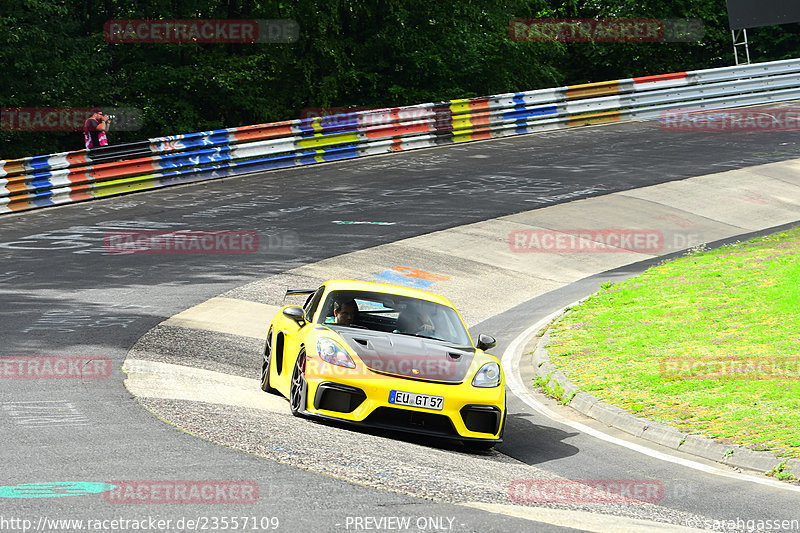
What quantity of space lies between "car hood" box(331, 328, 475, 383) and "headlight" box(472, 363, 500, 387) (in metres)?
0.13

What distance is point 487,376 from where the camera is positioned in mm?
9617

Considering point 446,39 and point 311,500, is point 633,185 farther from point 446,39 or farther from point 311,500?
point 311,500

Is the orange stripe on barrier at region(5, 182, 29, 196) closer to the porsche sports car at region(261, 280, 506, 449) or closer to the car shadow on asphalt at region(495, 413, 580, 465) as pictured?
the porsche sports car at region(261, 280, 506, 449)

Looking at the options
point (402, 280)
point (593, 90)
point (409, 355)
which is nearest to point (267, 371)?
point (409, 355)

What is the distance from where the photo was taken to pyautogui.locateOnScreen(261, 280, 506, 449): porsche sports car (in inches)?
359

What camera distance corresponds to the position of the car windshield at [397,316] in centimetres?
1034

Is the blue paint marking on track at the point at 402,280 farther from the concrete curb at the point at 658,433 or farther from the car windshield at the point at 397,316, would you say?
the car windshield at the point at 397,316

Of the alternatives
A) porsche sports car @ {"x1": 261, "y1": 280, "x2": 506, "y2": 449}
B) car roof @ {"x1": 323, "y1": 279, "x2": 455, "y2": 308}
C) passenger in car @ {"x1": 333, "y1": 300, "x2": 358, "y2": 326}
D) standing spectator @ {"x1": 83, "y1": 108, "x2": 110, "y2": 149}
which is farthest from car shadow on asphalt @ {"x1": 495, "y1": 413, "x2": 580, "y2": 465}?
standing spectator @ {"x1": 83, "y1": 108, "x2": 110, "y2": 149}

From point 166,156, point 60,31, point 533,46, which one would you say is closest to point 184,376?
point 166,156

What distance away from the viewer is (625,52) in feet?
144

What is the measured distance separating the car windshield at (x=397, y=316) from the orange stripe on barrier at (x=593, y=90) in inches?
895

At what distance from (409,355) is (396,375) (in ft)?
1.11

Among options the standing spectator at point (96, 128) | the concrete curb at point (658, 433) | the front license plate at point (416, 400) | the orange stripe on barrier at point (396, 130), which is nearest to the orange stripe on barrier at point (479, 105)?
the orange stripe on barrier at point (396, 130)

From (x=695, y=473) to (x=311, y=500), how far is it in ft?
12.5
